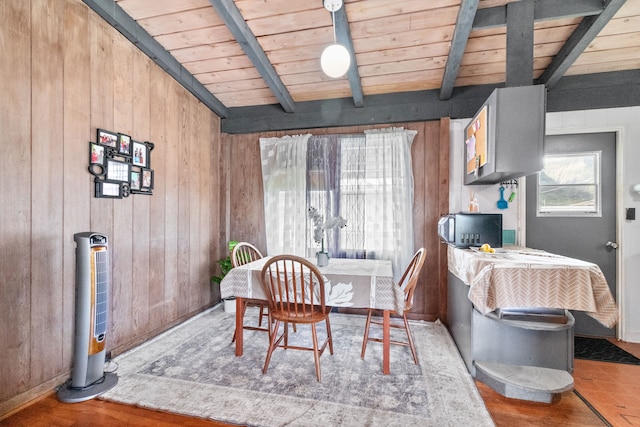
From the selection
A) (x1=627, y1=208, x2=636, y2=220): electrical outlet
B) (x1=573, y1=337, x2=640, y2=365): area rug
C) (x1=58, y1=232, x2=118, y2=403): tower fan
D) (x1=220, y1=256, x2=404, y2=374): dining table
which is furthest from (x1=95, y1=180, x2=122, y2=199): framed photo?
(x1=627, y1=208, x2=636, y2=220): electrical outlet

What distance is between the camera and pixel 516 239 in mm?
2852

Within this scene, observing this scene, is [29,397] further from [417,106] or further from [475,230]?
[417,106]

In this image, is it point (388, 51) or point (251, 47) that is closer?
point (251, 47)

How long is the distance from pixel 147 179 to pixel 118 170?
0.94 ft

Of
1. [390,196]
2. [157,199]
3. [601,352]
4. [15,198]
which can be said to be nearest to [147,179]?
[157,199]

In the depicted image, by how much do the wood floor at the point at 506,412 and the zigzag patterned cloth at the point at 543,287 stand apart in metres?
0.55

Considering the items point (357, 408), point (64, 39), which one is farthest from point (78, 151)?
point (357, 408)

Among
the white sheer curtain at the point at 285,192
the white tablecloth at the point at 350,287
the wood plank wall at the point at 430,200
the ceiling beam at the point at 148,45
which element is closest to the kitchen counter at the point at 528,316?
the white tablecloth at the point at 350,287

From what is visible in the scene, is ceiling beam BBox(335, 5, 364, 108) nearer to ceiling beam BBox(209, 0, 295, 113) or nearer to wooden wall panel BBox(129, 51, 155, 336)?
ceiling beam BBox(209, 0, 295, 113)

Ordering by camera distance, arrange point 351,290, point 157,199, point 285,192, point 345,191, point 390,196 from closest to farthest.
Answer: point 351,290, point 157,199, point 390,196, point 345,191, point 285,192

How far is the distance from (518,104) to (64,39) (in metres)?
3.22

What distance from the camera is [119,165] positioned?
7.46 feet

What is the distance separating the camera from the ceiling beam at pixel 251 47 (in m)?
2.08

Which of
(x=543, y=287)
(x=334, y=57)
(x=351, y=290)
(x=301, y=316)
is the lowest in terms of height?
(x=301, y=316)
